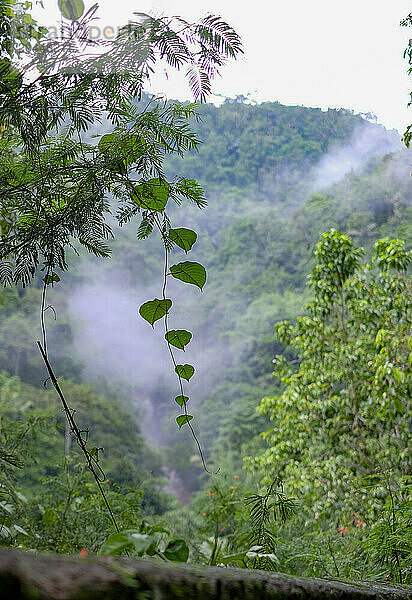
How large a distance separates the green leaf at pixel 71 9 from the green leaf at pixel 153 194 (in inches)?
9.4

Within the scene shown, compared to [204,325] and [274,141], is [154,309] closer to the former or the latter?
[204,325]

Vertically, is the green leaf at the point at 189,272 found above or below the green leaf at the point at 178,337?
above

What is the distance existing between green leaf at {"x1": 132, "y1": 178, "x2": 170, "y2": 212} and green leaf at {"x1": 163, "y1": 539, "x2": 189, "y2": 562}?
436mm

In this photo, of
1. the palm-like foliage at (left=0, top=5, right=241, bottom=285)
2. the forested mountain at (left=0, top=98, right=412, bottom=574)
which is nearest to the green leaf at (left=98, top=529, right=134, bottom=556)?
the palm-like foliage at (left=0, top=5, right=241, bottom=285)

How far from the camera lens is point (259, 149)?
20203 millimetres

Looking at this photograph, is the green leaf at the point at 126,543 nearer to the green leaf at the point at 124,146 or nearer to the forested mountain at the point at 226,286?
the green leaf at the point at 124,146

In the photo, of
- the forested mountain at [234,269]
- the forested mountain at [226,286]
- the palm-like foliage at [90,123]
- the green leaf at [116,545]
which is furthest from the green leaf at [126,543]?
A: the forested mountain at [234,269]

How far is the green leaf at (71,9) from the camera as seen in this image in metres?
0.67

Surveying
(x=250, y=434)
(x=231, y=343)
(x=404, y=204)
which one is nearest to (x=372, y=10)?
(x=404, y=204)

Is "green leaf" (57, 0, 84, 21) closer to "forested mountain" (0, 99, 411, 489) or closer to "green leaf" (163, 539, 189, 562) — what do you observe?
"green leaf" (163, 539, 189, 562)

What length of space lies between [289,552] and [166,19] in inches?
56.8

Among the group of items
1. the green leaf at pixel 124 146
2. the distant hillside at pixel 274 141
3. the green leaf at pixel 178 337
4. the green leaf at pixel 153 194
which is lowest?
the green leaf at pixel 178 337

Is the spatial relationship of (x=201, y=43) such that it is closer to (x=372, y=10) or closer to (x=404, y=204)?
(x=404, y=204)

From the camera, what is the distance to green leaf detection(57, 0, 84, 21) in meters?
0.67
